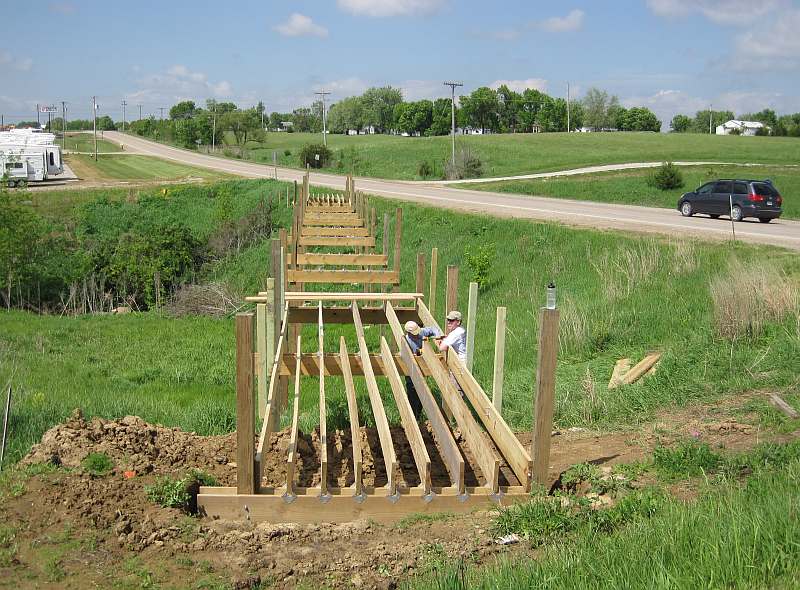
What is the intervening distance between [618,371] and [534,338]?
3.78 m

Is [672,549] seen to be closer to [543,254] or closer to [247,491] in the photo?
[247,491]

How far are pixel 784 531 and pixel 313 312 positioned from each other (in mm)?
9681

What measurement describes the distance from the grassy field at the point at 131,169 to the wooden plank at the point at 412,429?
44.2 metres

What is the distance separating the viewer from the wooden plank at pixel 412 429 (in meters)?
6.63

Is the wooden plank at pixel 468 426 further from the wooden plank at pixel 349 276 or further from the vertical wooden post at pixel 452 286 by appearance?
the wooden plank at pixel 349 276

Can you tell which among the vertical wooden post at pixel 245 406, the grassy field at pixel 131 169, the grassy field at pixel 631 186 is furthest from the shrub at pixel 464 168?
the vertical wooden post at pixel 245 406

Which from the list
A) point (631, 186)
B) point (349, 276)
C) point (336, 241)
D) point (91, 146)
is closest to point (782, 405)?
point (349, 276)

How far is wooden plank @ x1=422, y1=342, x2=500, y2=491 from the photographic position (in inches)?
265

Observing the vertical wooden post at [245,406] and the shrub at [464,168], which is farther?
the shrub at [464,168]

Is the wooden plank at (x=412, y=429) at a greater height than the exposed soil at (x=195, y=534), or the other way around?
the wooden plank at (x=412, y=429)

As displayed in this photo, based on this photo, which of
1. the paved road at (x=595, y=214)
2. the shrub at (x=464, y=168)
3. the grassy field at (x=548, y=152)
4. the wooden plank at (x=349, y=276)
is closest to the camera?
the wooden plank at (x=349, y=276)

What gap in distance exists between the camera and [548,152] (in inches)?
3095

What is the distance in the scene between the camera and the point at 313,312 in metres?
13.6

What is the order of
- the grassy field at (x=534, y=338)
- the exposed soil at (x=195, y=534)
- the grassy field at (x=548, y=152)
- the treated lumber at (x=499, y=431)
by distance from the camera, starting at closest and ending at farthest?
the exposed soil at (x=195, y=534), the treated lumber at (x=499, y=431), the grassy field at (x=534, y=338), the grassy field at (x=548, y=152)
